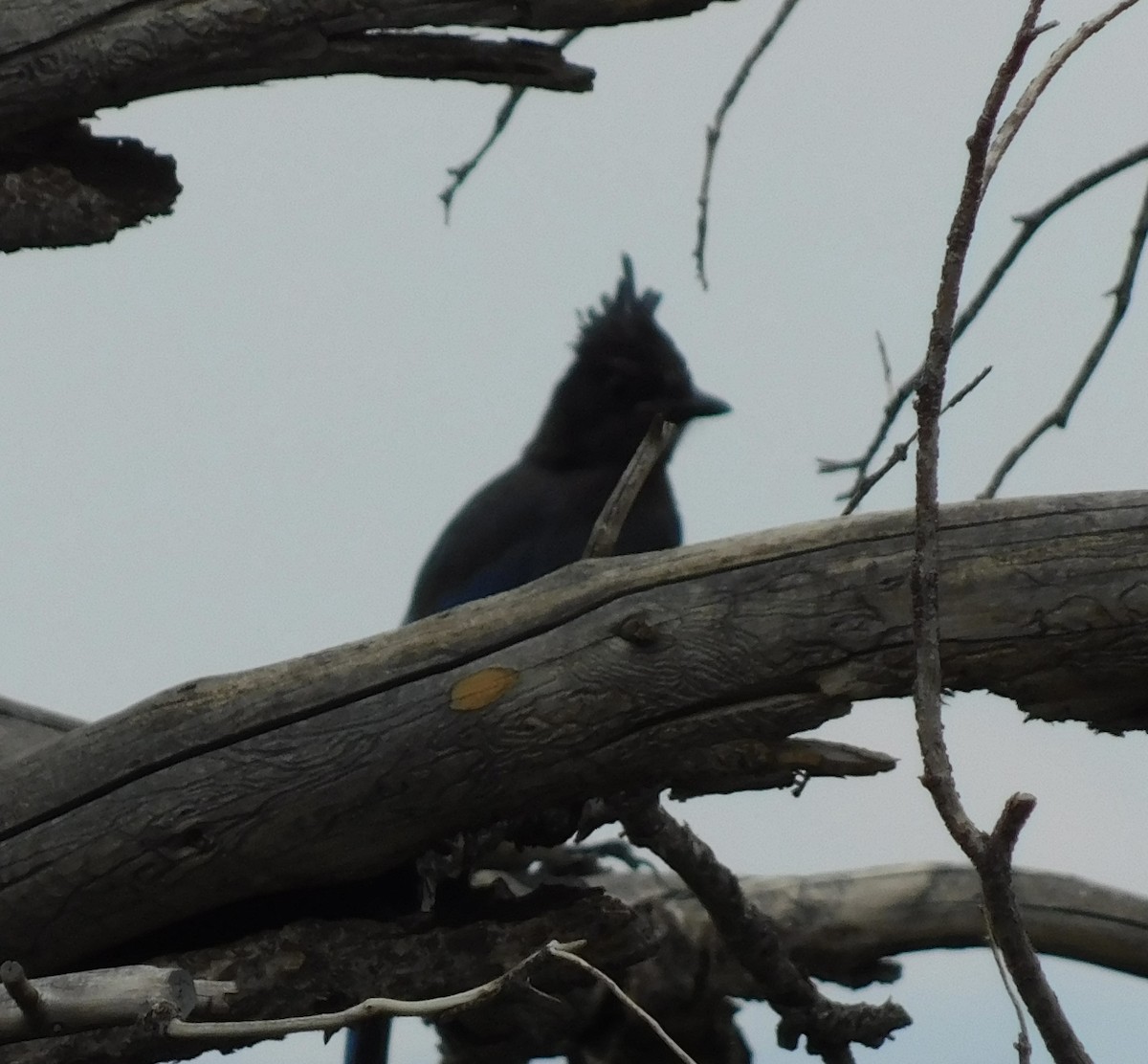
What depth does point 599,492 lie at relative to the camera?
418 centimetres

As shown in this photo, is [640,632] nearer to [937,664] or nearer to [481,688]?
[481,688]

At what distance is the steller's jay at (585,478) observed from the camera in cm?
411

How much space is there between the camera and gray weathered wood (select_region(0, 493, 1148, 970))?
7.10 feet

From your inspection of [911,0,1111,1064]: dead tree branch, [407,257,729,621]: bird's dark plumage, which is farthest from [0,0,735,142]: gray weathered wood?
[407,257,729,621]: bird's dark plumage

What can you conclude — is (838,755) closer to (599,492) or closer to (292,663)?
(292,663)

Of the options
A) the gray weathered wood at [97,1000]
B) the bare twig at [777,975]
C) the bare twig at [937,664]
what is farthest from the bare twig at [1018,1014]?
the bare twig at [777,975]

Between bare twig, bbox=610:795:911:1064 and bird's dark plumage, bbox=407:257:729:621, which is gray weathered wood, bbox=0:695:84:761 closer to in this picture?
bare twig, bbox=610:795:911:1064

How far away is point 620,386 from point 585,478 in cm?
24

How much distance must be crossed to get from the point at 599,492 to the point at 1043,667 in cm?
210

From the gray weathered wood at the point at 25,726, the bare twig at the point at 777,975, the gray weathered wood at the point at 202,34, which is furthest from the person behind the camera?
the bare twig at the point at 777,975

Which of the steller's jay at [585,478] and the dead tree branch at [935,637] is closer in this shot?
the dead tree branch at [935,637]

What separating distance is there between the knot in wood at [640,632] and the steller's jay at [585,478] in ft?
5.89

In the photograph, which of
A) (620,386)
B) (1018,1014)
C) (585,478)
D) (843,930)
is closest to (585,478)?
(585,478)

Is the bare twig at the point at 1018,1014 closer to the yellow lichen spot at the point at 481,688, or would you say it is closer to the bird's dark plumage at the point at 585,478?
the yellow lichen spot at the point at 481,688
